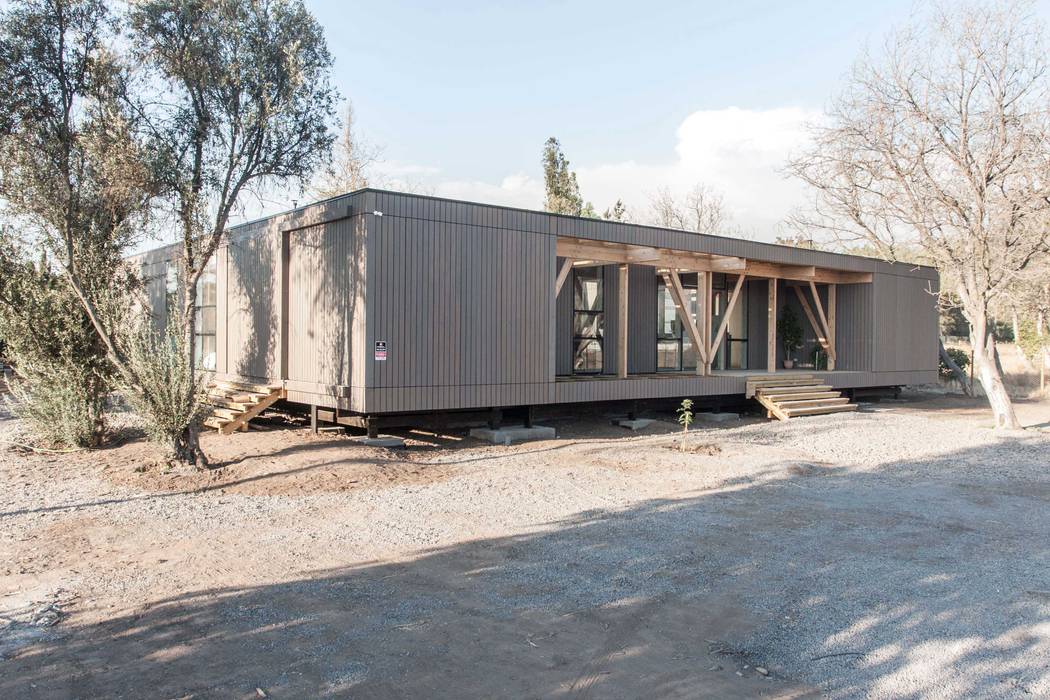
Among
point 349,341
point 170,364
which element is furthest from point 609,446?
point 170,364

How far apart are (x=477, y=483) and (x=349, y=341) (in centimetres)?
304

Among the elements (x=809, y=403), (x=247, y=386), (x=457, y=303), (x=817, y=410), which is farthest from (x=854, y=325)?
(x=247, y=386)

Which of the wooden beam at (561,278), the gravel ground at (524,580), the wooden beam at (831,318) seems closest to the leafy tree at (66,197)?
the gravel ground at (524,580)

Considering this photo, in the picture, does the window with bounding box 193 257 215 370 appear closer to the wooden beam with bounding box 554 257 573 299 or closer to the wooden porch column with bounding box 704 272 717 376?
the wooden beam with bounding box 554 257 573 299

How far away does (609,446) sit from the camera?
1165 centimetres

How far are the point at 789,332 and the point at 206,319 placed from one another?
45.9ft

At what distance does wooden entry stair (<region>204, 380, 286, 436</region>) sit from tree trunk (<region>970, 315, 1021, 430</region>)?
12.8m

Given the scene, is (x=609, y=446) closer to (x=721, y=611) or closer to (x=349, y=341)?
(x=349, y=341)

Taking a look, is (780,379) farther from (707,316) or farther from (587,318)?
(587,318)

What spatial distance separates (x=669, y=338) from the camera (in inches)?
667

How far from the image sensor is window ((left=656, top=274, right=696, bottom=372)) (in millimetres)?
16766

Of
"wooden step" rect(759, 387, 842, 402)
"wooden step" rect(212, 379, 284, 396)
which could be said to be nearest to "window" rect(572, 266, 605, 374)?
"wooden step" rect(759, 387, 842, 402)

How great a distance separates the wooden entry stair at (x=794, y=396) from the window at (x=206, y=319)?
10.7 m

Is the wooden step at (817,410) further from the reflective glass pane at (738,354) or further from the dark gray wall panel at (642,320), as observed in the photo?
the reflective glass pane at (738,354)
